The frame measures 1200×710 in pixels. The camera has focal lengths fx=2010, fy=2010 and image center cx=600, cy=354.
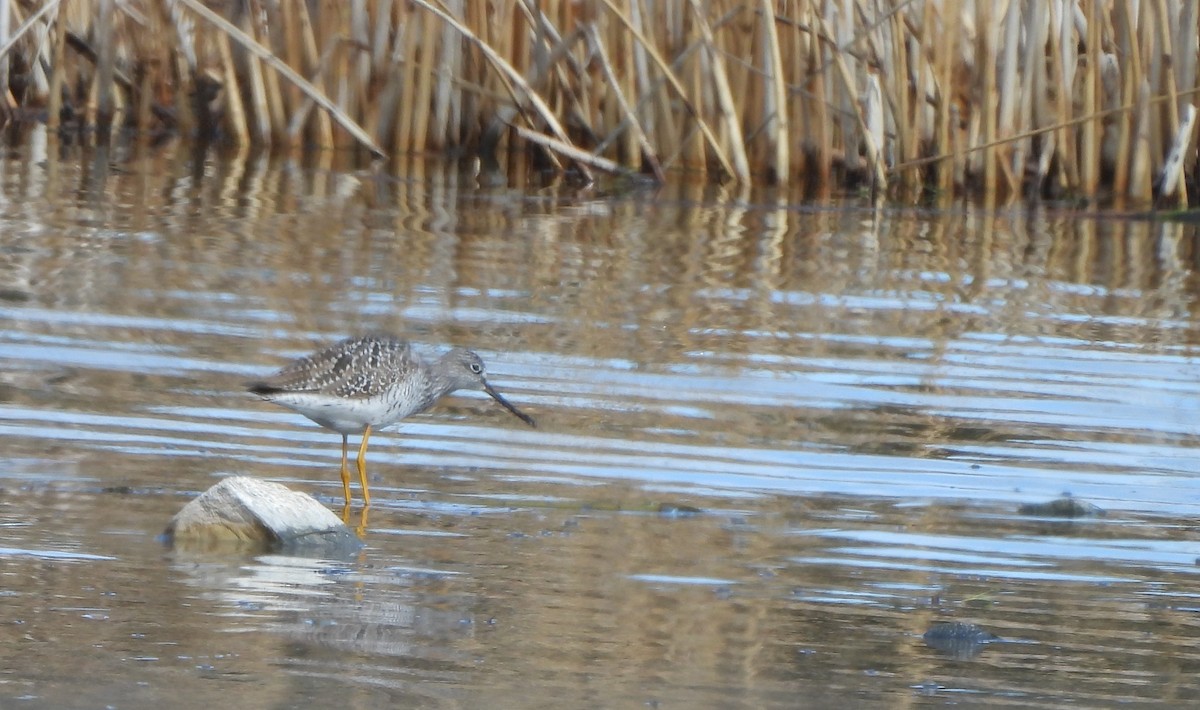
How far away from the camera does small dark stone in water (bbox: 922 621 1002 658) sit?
13.4 ft

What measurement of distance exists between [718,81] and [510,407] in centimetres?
577

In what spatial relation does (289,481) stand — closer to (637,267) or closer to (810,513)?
(810,513)

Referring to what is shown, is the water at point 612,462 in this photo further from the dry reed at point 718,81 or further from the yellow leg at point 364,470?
the dry reed at point 718,81

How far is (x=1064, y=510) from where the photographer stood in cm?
538

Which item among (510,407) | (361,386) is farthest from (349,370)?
(510,407)

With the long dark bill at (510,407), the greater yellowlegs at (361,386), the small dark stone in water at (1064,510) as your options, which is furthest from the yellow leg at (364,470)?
the small dark stone in water at (1064,510)

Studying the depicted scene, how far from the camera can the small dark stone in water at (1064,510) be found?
537cm

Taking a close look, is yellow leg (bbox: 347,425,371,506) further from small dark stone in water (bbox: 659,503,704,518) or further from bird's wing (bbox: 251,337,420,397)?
small dark stone in water (bbox: 659,503,704,518)

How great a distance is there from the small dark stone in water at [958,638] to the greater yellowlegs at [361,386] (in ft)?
5.99

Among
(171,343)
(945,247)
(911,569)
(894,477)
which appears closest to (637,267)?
(945,247)

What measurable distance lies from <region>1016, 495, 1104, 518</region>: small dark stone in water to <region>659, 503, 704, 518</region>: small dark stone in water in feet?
2.92

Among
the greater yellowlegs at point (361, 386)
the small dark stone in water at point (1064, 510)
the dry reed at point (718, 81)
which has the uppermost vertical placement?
the dry reed at point (718, 81)

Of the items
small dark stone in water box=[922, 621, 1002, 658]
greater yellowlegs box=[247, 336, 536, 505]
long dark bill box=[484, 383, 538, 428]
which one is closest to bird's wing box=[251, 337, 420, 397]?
greater yellowlegs box=[247, 336, 536, 505]

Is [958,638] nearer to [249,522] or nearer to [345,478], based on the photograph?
[249,522]
